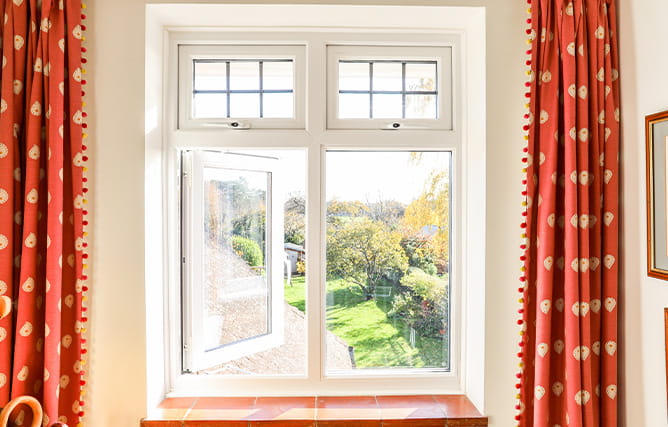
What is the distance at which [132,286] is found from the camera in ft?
4.81

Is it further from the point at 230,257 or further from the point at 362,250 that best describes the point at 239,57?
the point at 362,250

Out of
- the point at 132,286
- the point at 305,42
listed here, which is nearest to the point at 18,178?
the point at 132,286

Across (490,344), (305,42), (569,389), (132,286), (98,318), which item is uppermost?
(305,42)

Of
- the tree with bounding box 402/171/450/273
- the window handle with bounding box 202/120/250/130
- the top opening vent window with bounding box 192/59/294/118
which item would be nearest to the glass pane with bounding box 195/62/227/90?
the top opening vent window with bounding box 192/59/294/118

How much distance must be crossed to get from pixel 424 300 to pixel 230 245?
86cm

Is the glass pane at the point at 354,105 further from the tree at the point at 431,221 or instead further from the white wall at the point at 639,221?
the white wall at the point at 639,221

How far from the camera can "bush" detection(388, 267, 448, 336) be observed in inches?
68.0

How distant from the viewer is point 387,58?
171 centimetres

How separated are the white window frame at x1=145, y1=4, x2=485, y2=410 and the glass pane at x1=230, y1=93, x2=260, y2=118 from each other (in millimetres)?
96

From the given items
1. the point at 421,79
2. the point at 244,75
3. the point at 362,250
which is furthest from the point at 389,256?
the point at 244,75

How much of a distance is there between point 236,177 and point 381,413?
110 centimetres

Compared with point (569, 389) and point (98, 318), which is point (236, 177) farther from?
point (569, 389)

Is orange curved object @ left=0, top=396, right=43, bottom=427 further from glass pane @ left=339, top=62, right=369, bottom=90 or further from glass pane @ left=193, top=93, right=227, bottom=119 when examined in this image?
glass pane @ left=339, top=62, right=369, bottom=90

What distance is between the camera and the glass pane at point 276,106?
1703mm
